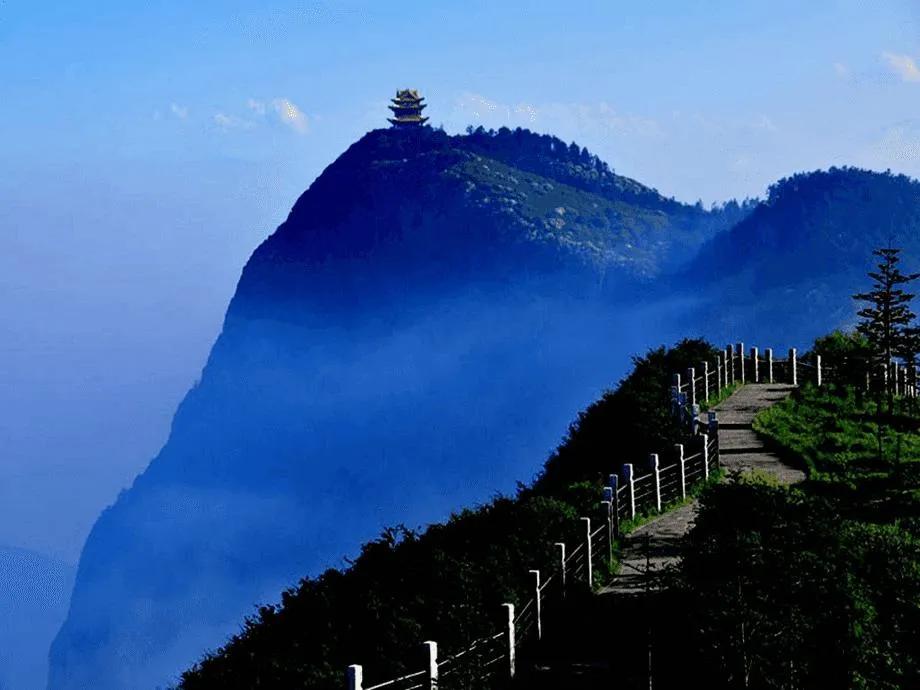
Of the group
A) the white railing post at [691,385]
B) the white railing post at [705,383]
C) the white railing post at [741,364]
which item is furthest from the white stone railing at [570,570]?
the white railing post at [741,364]

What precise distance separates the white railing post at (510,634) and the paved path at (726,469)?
6.41 ft

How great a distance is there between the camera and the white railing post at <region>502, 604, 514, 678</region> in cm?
1937

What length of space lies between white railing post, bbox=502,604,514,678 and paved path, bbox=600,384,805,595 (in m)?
1.95

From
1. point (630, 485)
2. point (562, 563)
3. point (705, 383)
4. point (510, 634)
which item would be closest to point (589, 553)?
point (562, 563)

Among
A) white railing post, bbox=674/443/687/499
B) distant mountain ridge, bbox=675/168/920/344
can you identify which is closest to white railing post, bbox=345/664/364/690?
white railing post, bbox=674/443/687/499

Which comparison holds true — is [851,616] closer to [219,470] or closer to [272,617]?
[272,617]

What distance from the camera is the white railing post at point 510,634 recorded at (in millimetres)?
19369

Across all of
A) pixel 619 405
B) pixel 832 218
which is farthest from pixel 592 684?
pixel 832 218

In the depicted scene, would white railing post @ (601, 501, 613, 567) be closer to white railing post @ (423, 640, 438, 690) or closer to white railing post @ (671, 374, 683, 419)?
white railing post @ (423, 640, 438, 690)

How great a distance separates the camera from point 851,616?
17.6 metres

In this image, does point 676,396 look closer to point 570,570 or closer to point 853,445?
point 853,445

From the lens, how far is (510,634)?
19.5 meters

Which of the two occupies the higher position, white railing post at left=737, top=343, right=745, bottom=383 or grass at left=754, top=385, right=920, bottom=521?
white railing post at left=737, top=343, right=745, bottom=383

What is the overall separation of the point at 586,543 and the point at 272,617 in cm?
585
